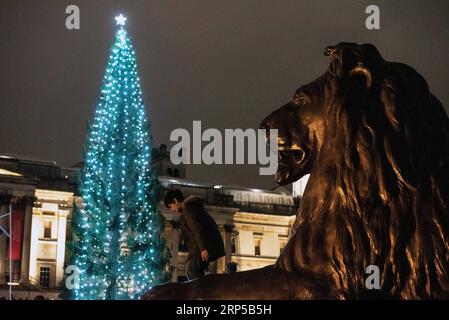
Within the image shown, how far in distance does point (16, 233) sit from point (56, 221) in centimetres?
589

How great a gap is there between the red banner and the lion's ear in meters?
50.7

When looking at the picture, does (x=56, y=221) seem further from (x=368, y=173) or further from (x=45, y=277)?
(x=368, y=173)

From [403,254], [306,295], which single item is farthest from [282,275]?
[403,254]

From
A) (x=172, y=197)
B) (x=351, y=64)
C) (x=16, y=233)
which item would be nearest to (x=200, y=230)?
(x=172, y=197)

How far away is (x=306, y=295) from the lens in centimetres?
303

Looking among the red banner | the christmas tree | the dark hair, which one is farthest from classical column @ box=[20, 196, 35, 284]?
the dark hair

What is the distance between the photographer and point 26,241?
5503 cm

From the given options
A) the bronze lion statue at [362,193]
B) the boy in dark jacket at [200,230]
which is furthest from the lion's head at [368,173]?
the boy in dark jacket at [200,230]

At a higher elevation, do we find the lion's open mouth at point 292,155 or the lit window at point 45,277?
the lion's open mouth at point 292,155

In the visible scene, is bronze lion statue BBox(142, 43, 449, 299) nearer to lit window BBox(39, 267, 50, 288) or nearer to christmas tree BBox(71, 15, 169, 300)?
christmas tree BBox(71, 15, 169, 300)

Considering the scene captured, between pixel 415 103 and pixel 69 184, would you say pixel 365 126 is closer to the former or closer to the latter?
pixel 415 103

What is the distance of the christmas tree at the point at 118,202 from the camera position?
33125 mm

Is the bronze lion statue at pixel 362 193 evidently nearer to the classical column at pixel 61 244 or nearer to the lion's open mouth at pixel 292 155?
the lion's open mouth at pixel 292 155

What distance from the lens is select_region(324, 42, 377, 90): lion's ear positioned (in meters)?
3.33
